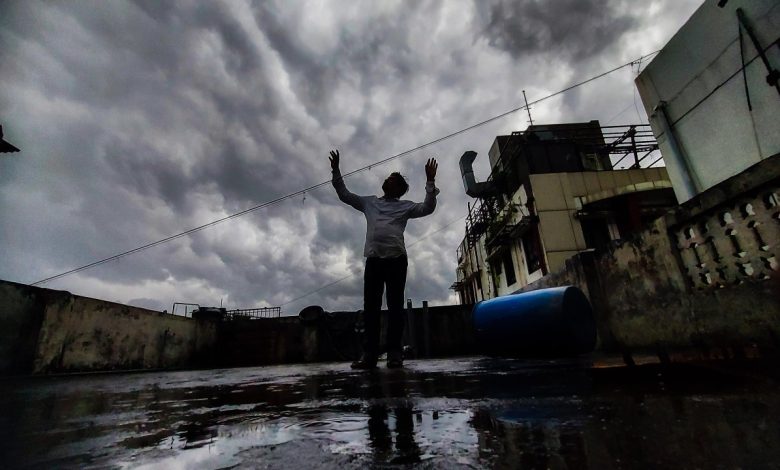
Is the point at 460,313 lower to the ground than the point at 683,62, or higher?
lower

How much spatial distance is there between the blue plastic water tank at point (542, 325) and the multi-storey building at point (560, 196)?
9316 mm

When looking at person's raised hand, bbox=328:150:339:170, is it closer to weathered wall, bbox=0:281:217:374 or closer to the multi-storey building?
weathered wall, bbox=0:281:217:374

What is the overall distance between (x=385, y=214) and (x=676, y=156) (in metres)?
6.91

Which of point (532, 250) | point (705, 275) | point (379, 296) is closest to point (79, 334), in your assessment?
point (379, 296)

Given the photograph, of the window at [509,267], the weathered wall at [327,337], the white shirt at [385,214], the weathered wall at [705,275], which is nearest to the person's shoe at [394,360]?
the white shirt at [385,214]

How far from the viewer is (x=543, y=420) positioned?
95cm

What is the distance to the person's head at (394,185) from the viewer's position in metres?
3.63

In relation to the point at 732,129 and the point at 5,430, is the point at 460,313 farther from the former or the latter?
the point at 5,430

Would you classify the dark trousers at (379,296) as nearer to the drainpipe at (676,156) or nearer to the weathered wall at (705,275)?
the weathered wall at (705,275)

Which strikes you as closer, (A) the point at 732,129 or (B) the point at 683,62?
(A) the point at 732,129

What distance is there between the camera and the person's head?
363 cm

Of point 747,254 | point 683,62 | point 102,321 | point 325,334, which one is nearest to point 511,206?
point 683,62

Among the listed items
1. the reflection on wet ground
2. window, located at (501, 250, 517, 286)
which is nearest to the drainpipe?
the reflection on wet ground

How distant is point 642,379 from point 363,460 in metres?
1.53
